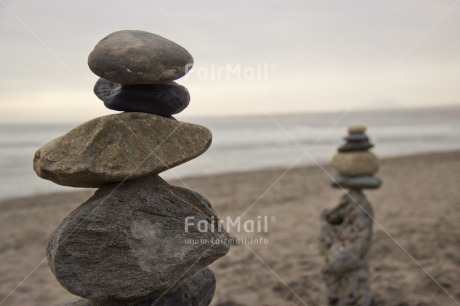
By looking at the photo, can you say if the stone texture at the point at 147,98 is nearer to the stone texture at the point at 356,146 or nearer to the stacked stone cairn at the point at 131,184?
the stacked stone cairn at the point at 131,184

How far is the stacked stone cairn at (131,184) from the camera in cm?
300

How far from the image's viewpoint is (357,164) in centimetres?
576

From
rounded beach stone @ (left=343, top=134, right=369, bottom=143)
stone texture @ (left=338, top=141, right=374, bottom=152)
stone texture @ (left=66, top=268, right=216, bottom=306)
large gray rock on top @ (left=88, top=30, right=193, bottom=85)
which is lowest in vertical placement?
stone texture @ (left=66, top=268, right=216, bottom=306)

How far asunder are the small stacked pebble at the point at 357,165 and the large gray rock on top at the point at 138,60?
3201 millimetres

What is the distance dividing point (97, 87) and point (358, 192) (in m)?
3.60

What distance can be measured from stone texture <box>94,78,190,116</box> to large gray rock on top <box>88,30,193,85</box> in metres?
0.16

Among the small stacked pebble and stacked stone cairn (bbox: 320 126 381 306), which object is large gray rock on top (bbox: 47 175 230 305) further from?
the small stacked pebble

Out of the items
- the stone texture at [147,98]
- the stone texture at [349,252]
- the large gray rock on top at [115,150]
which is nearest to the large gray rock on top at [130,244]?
the large gray rock on top at [115,150]

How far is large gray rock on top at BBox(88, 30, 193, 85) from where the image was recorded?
301 centimetres

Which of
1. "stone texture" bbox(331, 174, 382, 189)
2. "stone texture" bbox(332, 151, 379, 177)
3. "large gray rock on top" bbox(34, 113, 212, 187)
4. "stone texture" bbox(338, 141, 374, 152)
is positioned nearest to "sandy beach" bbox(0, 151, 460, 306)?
"stone texture" bbox(331, 174, 382, 189)

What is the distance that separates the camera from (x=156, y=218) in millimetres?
3209

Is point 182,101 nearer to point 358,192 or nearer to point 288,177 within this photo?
point 358,192

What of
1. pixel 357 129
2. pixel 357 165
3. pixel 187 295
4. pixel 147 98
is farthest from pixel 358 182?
pixel 147 98

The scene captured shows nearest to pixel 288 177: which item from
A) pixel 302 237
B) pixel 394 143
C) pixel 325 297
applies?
pixel 302 237
